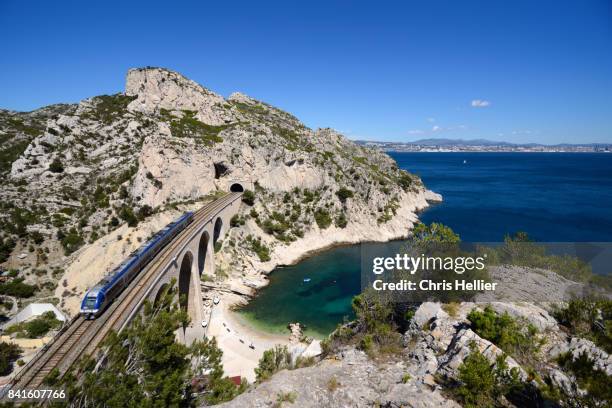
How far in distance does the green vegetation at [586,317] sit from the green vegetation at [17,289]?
5005 cm

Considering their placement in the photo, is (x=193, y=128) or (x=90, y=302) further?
(x=193, y=128)

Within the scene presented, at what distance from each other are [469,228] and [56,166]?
83.2 m

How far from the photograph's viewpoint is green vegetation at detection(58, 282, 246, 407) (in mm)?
10266

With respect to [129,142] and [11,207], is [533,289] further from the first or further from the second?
[129,142]

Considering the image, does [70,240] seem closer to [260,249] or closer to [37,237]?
[37,237]

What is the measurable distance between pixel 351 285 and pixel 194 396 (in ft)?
106

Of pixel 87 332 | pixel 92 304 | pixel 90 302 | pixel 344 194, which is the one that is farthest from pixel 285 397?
pixel 344 194

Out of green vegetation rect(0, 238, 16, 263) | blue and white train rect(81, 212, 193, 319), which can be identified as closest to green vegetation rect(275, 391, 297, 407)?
blue and white train rect(81, 212, 193, 319)

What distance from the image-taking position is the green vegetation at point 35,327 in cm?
2805

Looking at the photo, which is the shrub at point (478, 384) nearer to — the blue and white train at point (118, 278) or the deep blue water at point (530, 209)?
the blue and white train at point (118, 278)

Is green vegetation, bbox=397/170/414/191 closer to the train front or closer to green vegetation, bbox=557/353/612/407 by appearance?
green vegetation, bbox=557/353/612/407

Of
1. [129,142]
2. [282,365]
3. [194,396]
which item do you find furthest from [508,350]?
[129,142]

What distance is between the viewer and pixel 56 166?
50.9 meters

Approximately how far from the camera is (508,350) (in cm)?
1384
